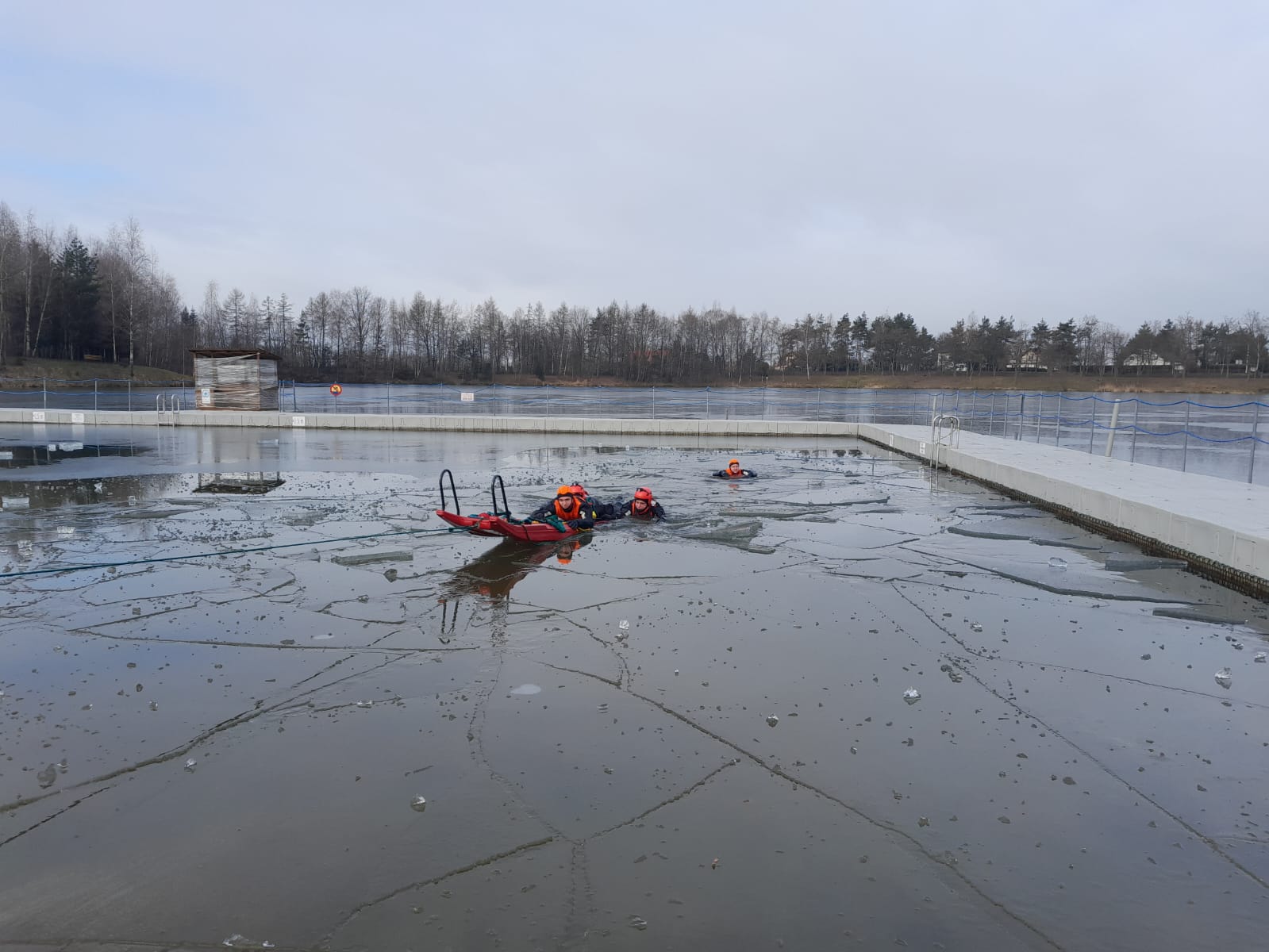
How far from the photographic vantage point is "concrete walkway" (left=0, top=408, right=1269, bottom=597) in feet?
34.5

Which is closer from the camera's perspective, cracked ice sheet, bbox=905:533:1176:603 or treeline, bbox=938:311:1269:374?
cracked ice sheet, bbox=905:533:1176:603

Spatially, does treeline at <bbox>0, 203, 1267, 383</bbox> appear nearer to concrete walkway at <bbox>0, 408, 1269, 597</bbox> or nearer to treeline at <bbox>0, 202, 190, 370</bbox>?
treeline at <bbox>0, 202, 190, 370</bbox>

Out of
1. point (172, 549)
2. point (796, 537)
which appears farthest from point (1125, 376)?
point (172, 549)

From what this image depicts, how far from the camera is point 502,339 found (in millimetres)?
122938

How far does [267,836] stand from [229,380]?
119 feet

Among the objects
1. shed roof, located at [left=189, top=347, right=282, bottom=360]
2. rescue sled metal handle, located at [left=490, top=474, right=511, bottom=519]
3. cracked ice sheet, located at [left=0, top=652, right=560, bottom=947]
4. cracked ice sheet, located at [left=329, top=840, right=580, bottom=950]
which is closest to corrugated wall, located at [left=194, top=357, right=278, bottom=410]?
shed roof, located at [left=189, top=347, right=282, bottom=360]

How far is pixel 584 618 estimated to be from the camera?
28.5 ft

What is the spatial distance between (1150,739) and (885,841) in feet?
8.60

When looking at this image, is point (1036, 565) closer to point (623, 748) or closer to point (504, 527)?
point (504, 527)

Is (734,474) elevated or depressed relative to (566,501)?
depressed

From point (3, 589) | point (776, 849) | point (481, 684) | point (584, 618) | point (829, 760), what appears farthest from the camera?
point (3, 589)

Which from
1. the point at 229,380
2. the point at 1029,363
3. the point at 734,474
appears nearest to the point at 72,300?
the point at 229,380

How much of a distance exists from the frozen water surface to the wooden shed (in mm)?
26520

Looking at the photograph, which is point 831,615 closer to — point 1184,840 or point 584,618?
point 584,618
